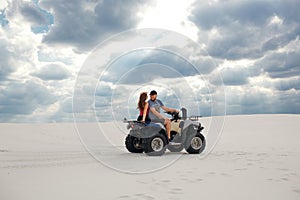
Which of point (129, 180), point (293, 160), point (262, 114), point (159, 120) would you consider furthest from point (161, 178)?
point (262, 114)

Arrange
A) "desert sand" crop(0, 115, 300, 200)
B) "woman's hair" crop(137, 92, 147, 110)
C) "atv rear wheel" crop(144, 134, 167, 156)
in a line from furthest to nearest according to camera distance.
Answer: "atv rear wheel" crop(144, 134, 167, 156) → "woman's hair" crop(137, 92, 147, 110) → "desert sand" crop(0, 115, 300, 200)

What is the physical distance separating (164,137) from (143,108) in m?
1.13

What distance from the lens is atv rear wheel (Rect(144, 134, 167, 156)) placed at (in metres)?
9.72

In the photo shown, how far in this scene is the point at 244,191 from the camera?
532cm

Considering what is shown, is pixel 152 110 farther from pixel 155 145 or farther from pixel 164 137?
pixel 155 145

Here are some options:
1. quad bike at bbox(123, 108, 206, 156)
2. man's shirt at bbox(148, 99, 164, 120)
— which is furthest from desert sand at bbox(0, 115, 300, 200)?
man's shirt at bbox(148, 99, 164, 120)

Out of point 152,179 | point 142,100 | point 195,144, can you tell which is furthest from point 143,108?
point 152,179

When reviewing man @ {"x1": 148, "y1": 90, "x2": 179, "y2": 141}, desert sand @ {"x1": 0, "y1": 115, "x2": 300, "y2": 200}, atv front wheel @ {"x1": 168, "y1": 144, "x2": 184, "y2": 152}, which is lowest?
desert sand @ {"x1": 0, "y1": 115, "x2": 300, "y2": 200}

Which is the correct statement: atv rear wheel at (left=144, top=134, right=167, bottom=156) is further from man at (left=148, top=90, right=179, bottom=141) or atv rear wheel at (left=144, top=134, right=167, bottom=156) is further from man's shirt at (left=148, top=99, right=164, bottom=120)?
man's shirt at (left=148, top=99, right=164, bottom=120)

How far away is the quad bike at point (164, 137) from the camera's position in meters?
9.81

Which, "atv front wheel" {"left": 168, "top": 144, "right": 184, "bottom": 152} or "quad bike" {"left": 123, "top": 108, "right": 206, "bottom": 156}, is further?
"atv front wheel" {"left": 168, "top": 144, "right": 184, "bottom": 152}

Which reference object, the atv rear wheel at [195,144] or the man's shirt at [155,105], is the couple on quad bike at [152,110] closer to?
the man's shirt at [155,105]

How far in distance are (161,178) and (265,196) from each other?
208 cm

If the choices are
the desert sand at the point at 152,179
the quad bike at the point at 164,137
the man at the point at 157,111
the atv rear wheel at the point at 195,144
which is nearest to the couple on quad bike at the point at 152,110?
the man at the point at 157,111
